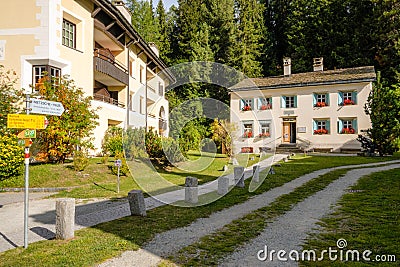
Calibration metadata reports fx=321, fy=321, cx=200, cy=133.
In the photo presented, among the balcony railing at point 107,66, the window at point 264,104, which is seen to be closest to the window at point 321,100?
the window at point 264,104

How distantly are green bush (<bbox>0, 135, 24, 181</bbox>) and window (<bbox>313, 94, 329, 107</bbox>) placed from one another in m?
24.2

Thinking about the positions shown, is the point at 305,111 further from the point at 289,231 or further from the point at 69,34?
the point at 289,231

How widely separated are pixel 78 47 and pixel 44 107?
12.0 meters

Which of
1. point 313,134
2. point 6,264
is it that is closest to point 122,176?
point 6,264

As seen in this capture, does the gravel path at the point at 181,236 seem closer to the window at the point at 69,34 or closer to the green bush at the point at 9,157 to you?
the green bush at the point at 9,157

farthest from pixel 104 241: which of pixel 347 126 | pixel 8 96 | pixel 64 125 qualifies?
pixel 347 126

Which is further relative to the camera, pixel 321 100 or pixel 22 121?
pixel 321 100

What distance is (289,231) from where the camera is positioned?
5.84m

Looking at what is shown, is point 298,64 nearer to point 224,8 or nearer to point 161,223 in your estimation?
point 224,8

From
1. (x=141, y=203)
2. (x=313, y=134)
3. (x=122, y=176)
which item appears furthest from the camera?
(x=313, y=134)

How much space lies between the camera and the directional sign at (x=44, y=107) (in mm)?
5148

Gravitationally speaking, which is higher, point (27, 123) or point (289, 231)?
point (27, 123)

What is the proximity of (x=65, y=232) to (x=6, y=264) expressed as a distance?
108 centimetres

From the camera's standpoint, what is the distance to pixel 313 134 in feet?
93.2
